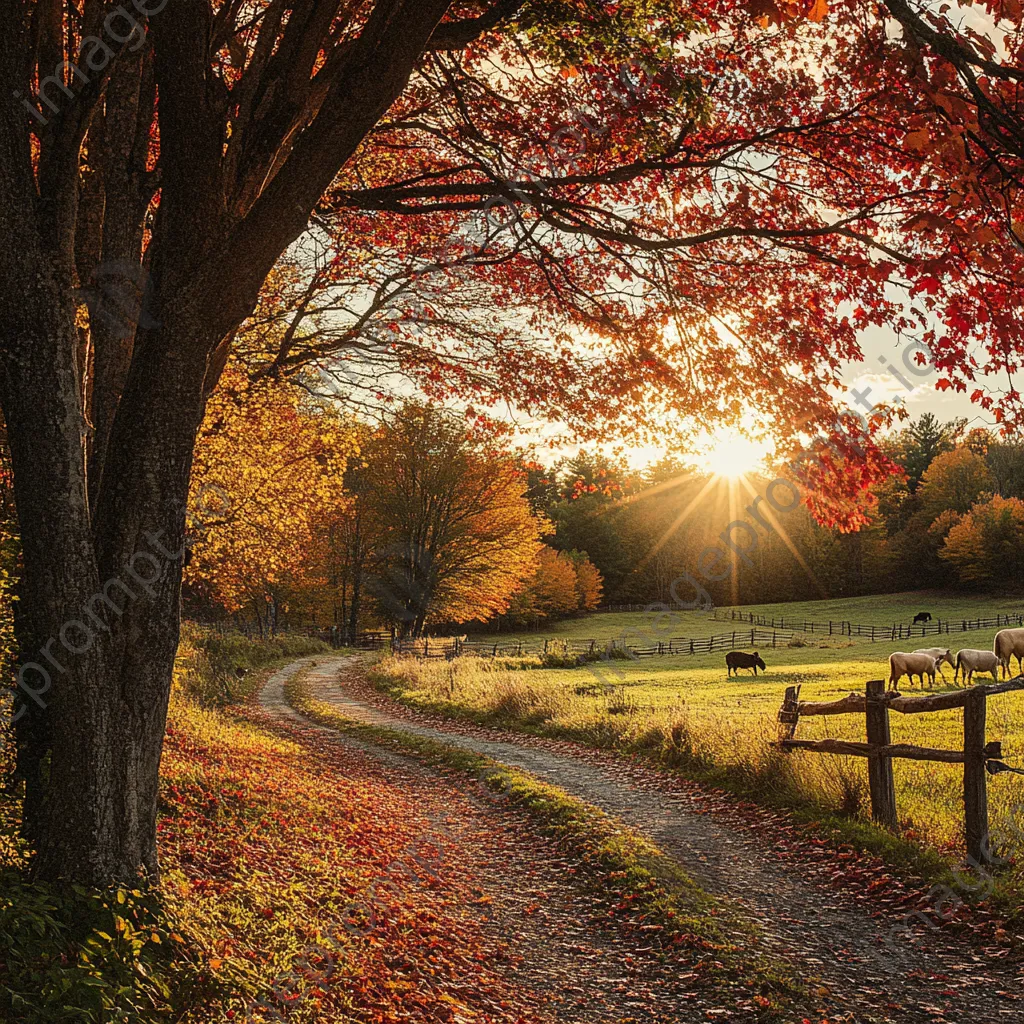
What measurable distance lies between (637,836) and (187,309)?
717 cm

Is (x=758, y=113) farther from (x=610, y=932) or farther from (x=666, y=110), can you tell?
(x=610, y=932)

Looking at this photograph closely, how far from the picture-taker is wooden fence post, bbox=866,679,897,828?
823 centimetres

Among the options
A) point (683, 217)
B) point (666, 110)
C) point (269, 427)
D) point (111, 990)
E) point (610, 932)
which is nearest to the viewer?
point (111, 990)

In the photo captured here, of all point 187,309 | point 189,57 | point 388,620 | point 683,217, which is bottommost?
point 388,620

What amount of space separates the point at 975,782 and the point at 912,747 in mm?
791

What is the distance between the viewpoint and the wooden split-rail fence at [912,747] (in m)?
7.15

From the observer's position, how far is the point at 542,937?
6477 millimetres

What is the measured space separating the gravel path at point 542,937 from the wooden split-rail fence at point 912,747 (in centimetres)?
328

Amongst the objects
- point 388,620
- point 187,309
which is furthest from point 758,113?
point 388,620

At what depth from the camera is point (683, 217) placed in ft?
Result: 28.7

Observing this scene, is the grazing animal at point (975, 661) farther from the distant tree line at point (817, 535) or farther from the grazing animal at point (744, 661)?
the distant tree line at point (817, 535)

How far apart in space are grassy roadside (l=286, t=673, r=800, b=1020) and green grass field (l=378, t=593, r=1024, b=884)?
234cm

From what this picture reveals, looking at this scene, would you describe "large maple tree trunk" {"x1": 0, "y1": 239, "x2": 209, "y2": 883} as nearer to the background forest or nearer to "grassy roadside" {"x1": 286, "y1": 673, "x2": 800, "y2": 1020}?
"grassy roadside" {"x1": 286, "y1": 673, "x2": 800, "y2": 1020}

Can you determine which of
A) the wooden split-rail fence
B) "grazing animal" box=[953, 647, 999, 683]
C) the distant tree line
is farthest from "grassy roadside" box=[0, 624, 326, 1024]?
the distant tree line
